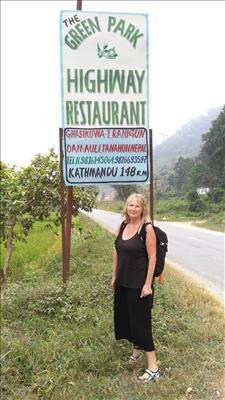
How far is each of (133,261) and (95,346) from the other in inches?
42.2

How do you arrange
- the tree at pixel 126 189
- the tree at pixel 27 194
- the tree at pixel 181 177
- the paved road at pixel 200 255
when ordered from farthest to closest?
1. the paved road at pixel 200 255
2. the tree at pixel 27 194
3. the tree at pixel 126 189
4. the tree at pixel 181 177

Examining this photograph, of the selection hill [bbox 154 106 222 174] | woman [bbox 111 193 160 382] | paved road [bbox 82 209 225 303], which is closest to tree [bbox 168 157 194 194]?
hill [bbox 154 106 222 174]

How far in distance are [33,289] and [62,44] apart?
2872 millimetres

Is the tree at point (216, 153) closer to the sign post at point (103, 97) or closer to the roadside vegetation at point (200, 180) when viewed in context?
the roadside vegetation at point (200, 180)

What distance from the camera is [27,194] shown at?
22.8 ft

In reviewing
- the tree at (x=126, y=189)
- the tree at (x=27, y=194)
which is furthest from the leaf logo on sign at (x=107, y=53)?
the tree at (x=27, y=194)

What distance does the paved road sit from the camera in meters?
7.66

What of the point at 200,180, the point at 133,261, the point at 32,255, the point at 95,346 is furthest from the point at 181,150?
the point at 133,261

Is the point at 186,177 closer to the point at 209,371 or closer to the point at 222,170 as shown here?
the point at 222,170

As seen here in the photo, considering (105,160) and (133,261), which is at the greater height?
(105,160)

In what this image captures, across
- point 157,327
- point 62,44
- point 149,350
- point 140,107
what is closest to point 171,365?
point 149,350

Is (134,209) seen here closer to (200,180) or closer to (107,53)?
(107,53)

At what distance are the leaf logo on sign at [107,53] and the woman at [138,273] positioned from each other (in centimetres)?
196

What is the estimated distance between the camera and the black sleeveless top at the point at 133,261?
3461 mm
